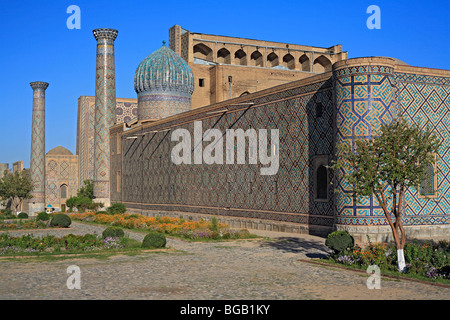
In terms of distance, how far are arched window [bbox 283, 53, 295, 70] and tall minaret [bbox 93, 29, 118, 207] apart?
42.9 feet

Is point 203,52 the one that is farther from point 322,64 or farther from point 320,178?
point 320,178

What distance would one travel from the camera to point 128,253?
12602mm

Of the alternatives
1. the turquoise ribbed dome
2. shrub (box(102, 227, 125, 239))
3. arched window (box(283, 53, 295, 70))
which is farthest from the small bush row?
arched window (box(283, 53, 295, 70))

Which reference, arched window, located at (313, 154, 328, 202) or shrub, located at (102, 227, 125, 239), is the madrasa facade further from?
shrub, located at (102, 227, 125, 239)

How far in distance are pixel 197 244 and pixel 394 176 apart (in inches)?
277

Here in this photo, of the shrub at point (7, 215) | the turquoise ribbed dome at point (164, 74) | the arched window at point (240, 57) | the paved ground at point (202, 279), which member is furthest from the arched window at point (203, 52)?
the paved ground at point (202, 279)

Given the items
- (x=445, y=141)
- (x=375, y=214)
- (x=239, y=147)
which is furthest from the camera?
(x=239, y=147)

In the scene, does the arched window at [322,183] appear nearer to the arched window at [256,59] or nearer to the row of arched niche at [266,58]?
the row of arched niche at [266,58]

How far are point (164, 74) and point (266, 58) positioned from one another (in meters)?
9.34

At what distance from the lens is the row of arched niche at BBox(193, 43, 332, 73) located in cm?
3772

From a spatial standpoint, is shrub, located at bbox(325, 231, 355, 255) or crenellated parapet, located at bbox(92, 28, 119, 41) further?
crenellated parapet, located at bbox(92, 28, 119, 41)

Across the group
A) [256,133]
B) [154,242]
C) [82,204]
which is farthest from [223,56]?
[154,242]

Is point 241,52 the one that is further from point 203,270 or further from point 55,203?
point 203,270
